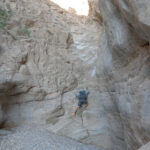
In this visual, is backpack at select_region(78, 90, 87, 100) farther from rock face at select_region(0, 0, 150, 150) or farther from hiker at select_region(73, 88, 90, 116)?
rock face at select_region(0, 0, 150, 150)

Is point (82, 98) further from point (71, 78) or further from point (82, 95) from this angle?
point (71, 78)

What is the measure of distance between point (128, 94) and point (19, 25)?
6246 millimetres

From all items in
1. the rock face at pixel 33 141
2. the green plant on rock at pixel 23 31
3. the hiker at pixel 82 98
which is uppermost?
the green plant on rock at pixel 23 31

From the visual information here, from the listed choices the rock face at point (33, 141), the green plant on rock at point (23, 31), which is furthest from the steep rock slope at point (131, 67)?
the green plant on rock at point (23, 31)

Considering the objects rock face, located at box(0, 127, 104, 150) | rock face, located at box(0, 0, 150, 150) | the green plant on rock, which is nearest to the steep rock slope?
rock face, located at box(0, 0, 150, 150)

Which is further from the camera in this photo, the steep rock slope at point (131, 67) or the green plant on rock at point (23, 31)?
the green plant on rock at point (23, 31)

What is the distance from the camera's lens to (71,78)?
792cm

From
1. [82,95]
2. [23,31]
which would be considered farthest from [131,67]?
[23,31]

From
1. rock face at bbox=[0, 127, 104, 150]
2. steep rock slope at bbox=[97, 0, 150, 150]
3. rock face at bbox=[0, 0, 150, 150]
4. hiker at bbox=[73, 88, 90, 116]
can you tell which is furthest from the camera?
hiker at bbox=[73, 88, 90, 116]

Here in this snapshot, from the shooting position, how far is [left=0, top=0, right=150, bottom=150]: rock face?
379cm

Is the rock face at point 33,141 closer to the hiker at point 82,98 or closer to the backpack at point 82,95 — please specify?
the hiker at point 82,98

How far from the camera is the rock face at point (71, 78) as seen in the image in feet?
12.5

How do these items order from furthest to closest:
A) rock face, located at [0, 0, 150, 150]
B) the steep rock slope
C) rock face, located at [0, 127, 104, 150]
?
rock face, located at [0, 127, 104, 150] → rock face, located at [0, 0, 150, 150] → the steep rock slope

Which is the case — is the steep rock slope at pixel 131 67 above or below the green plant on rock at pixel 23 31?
below
